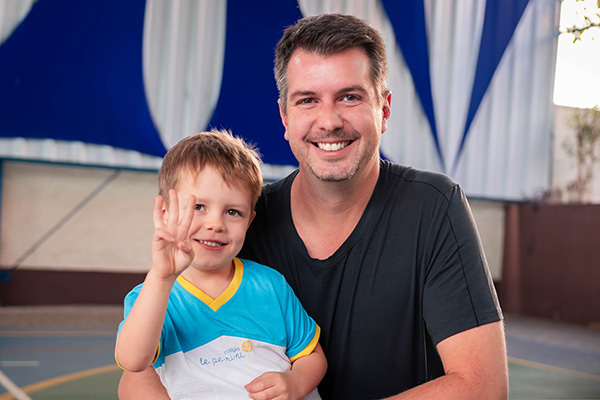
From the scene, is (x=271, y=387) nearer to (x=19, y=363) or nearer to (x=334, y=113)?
(x=334, y=113)

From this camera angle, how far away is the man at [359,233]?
157cm

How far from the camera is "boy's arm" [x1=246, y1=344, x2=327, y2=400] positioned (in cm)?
130

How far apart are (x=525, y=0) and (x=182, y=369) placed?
23.7 ft

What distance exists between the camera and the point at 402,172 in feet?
5.73

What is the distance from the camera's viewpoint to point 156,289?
45.8 inches

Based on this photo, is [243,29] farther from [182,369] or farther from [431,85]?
[182,369]

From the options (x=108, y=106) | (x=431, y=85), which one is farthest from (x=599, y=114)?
(x=108, y=106)

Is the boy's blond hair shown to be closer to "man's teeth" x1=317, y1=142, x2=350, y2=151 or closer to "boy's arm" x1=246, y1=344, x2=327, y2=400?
"man's teeth" x1=317, y1=142, x2=350, y2=151

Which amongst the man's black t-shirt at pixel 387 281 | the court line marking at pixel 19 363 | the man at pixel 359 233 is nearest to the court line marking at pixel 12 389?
the court line marking at pixel 19 363

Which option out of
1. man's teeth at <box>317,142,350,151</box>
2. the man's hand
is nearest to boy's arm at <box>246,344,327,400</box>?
the man's hand

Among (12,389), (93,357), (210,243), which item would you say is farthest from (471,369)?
(93,357)

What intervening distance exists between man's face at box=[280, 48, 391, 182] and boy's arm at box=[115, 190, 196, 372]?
20.2 inches

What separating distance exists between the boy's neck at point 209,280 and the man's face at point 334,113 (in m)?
0.37

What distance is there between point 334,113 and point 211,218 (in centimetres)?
43
